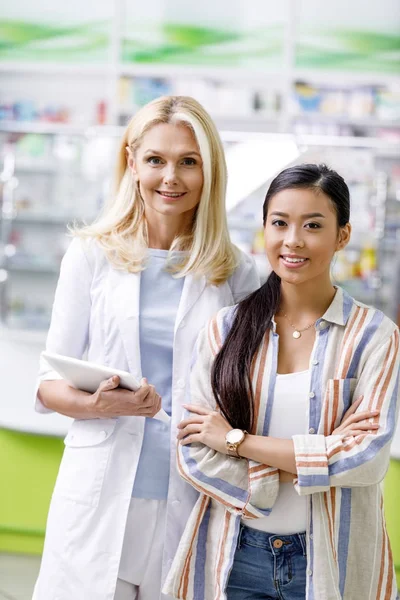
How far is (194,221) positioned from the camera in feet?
6.39

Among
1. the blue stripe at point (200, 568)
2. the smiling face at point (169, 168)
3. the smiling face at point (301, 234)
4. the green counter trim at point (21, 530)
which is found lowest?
the green counter trim at point (21, 530)

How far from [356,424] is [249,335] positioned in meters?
0.29

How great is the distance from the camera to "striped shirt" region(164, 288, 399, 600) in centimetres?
155

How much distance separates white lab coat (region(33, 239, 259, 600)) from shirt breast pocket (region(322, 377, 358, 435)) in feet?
A: 1.09

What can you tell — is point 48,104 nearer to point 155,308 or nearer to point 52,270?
point 52,270

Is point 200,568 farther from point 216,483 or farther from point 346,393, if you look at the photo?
point 346,393

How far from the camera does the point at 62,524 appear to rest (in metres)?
1.81

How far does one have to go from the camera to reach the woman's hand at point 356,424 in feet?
5.06

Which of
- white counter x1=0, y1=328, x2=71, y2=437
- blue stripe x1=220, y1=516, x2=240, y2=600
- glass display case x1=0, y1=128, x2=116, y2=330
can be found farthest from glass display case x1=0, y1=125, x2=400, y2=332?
blue stripe x1=220, y1=516, x2=240, y2=600

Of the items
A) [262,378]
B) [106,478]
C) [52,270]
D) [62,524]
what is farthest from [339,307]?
[52,270]

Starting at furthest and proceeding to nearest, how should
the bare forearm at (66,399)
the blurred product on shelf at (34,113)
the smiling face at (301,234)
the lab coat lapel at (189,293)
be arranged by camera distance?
the blurred product on shelf at (34,113), the lab coat lapel at (189,293), the bare forearm at (66,399), the smiling face at (301,234)

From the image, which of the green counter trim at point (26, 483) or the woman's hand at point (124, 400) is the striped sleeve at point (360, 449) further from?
the green counter trim at point (26, 483)

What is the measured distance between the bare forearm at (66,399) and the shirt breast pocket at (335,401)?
0.49 meters

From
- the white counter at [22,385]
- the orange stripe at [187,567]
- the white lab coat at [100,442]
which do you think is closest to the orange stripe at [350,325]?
the white lab coat at [100,442]
